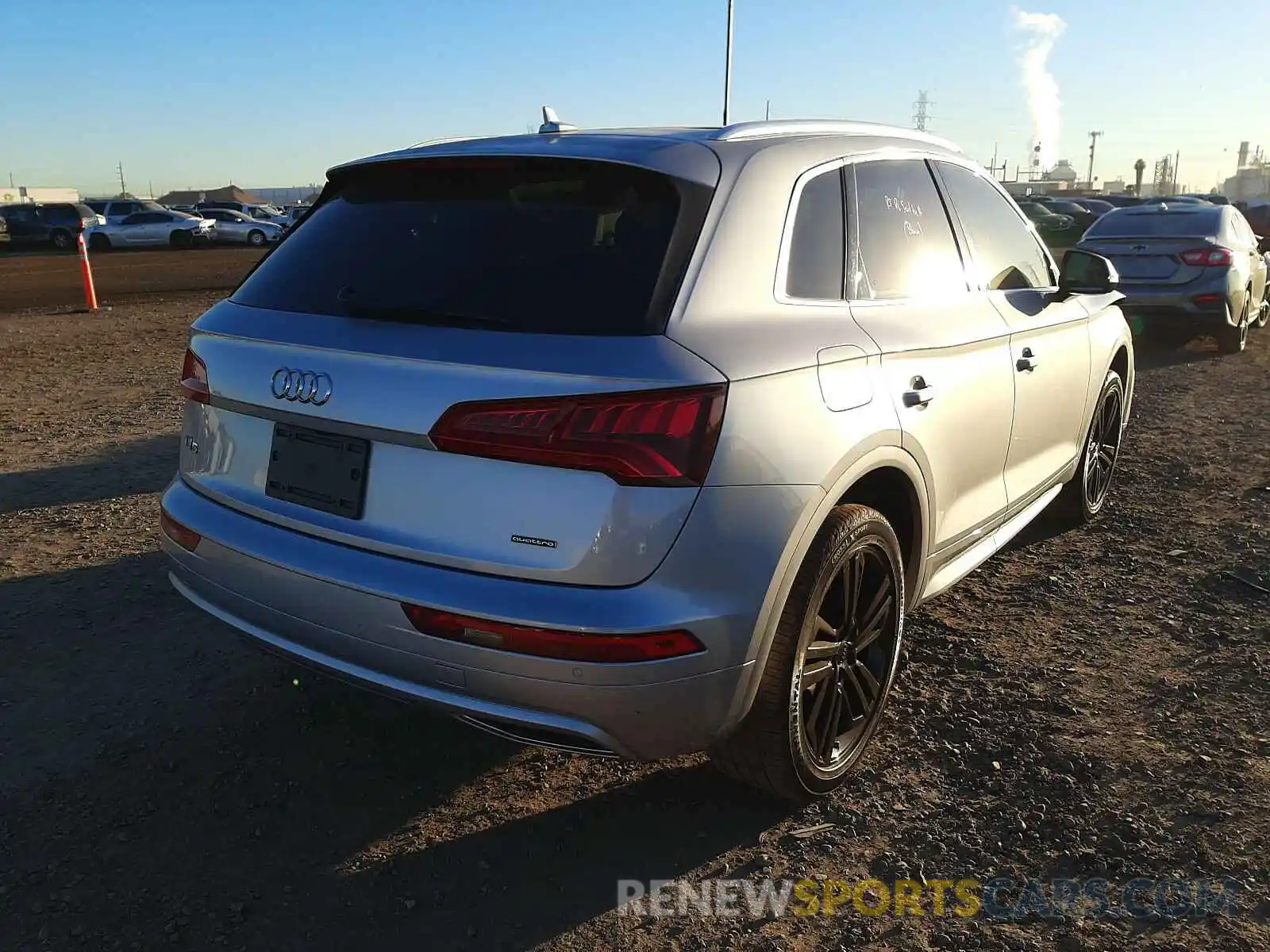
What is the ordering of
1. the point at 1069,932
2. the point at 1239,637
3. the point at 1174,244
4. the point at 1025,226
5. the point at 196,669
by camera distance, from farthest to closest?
the point at 1174,244 < the point at 1025,226 < the point at 1239,637 < the point at 196,669 < the point at 1069,932

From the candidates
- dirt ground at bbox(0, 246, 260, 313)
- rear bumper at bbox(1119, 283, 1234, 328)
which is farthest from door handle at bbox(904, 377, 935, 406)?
dirt ground at bbox(0, 246, 260, 313)

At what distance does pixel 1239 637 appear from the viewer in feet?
13.3

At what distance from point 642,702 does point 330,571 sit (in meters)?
0.81

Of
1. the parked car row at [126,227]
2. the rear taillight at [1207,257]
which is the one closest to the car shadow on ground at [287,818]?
the rear taillight at [1207,257]

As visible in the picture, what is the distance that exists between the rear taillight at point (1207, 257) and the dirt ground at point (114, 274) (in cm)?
1571

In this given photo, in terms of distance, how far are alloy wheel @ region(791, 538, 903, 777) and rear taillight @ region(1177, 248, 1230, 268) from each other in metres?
9.62

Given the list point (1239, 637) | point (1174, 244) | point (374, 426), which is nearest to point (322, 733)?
point (374, 426)

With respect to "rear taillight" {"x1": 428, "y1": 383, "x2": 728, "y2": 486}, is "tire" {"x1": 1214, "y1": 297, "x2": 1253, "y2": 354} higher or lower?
lower

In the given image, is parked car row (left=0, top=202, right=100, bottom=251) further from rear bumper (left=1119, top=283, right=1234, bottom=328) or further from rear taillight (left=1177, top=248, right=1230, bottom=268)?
rear taillight (left=1177, top=248, right=1230, bottom=268)

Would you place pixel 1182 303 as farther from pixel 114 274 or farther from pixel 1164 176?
pixel 1164 176

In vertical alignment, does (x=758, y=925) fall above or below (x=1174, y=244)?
below

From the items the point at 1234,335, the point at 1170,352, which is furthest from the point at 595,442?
the point at 1170,352

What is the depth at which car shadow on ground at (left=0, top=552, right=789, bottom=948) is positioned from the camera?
8.11 ft

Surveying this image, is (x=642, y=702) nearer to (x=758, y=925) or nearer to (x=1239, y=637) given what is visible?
(x=758, y=925)
